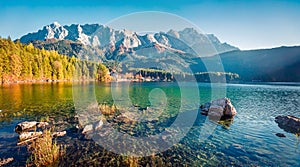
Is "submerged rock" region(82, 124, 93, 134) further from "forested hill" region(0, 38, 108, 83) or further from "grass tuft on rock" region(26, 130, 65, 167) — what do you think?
"forested hill" region(0, 38, 108, 83)

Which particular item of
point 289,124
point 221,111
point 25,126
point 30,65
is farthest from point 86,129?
point 30,65

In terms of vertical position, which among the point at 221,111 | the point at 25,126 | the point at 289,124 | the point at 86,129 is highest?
the point at 25,126

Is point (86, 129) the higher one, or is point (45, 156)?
point (45, 156)

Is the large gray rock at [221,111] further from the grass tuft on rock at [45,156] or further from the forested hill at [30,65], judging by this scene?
the forested hill at [30,65]

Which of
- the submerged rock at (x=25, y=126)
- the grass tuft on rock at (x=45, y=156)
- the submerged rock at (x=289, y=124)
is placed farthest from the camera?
the submerged rock at (x=289, y=124)

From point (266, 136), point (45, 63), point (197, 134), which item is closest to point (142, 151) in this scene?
point (197, 134)

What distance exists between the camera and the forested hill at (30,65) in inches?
3196

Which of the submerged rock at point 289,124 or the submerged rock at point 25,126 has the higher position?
the submerged rock at point 25,126

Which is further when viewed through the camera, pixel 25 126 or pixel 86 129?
pixel 25 126

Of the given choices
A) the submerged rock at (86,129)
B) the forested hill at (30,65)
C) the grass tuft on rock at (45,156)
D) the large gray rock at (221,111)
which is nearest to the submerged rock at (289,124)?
the large gray rock at (221,111)

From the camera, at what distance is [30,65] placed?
9456 centimetres

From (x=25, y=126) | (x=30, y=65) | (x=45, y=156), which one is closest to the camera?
(x=45, y=156)

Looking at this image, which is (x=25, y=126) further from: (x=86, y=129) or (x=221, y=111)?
(x=221, y=111)

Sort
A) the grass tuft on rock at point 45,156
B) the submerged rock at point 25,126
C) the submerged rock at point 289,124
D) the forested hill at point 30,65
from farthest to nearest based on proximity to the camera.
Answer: the forested hill at point 30,65
the submerged rock at point 289,124
the submerged rock at point 25,126
the grass tuft on rock at point 45,156
